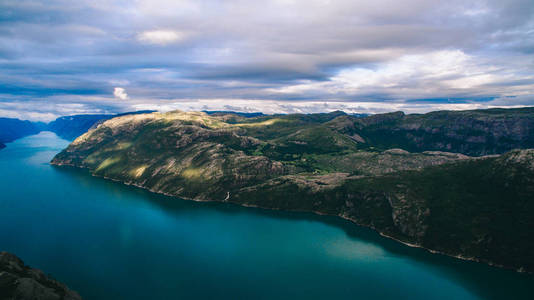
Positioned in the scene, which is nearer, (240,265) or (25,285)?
(25,285)

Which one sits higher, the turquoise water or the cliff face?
the cliff face

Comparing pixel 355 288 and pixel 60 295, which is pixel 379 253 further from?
pixel 60 295

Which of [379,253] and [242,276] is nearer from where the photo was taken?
[242,276]

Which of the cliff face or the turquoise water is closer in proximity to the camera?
the cliff face

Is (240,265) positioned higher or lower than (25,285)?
lower

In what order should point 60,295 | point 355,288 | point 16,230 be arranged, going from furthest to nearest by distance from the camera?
point 16,230 < point 355,288 < point 60,295

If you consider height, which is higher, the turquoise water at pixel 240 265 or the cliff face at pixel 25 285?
the cliff face at pixel 25 285

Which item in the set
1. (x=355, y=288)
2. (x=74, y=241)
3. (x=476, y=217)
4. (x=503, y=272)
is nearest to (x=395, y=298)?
(x=355, y=288)

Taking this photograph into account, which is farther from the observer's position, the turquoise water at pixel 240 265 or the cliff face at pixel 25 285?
the turquoise water at pixel 240 265
